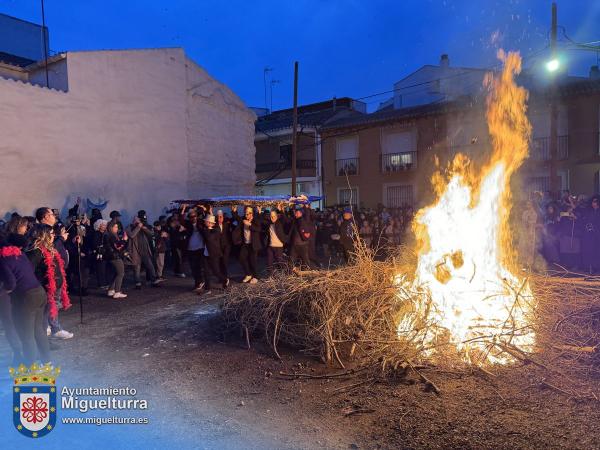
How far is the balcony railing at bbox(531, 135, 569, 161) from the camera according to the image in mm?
19766

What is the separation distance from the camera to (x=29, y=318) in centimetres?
470

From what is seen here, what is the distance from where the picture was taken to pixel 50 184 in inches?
495

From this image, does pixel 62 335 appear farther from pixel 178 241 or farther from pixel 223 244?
pixel 178 241

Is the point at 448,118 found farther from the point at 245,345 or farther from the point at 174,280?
the point at 245,345

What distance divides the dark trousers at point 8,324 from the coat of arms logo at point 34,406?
0.68 metres

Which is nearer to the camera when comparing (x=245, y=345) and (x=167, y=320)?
(x=245, y=345)

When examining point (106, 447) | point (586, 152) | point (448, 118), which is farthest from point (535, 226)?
point (448, 118)

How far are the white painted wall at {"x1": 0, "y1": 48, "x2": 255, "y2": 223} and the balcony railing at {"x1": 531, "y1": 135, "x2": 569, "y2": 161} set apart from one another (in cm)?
1381

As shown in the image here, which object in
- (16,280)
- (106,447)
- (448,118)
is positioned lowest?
(106,447)

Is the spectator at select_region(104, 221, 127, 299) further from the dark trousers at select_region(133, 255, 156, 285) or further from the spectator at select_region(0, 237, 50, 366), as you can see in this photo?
the spectator at select_region(0, 237, 50, 366)

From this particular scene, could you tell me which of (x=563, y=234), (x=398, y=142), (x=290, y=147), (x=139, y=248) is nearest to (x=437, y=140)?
(x=398, y=142)

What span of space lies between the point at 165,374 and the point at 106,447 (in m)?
1.45

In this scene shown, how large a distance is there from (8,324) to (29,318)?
866mm

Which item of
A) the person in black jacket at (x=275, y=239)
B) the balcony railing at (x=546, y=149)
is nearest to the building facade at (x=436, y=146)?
the balcony railing at (x=546, y=149)
